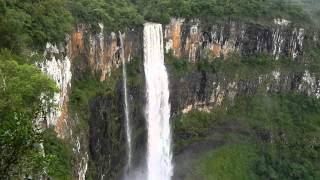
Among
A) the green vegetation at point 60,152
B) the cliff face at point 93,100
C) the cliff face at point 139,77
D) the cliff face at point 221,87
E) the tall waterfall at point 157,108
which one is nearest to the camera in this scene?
the green vegetation at point 60,152

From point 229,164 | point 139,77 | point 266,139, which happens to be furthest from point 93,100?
point 266,139

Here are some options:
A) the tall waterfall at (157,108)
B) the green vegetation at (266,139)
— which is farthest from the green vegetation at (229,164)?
the tall waterfall at (157,108)

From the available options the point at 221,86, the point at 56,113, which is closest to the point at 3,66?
the point at 56,113

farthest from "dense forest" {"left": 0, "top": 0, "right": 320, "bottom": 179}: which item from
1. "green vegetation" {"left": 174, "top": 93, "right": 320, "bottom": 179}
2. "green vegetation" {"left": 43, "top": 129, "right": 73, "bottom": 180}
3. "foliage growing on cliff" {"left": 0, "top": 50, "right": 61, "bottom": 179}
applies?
"foliage growing on cliff" {"left": 0, "top": 50, "right": 61, "bottom": 179}

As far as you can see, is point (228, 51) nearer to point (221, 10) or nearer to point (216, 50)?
point (216, 50)

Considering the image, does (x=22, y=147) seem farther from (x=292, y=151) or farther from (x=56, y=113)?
(x=292, y=151)

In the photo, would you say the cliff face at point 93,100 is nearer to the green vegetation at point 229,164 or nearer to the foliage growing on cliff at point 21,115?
the foliage growing on cliff at point 21,115
